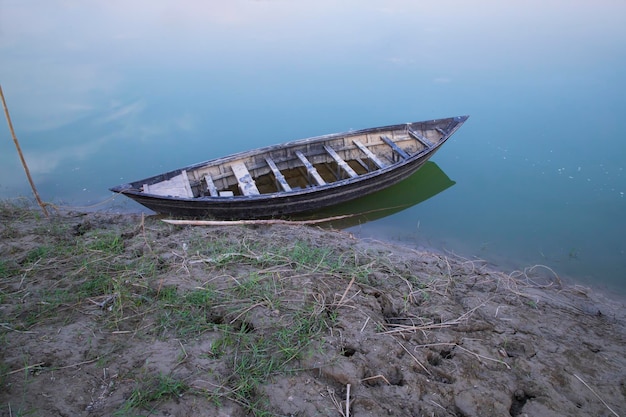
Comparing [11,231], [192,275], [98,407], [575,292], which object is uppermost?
[11,231]

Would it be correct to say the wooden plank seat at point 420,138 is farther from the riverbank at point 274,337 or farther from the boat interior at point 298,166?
the riverbank at point 274,337

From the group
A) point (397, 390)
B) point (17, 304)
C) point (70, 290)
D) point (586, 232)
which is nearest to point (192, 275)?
point (70, 290)

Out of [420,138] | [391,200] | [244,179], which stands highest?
[420,138]

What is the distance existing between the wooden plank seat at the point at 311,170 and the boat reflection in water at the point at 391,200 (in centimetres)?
49

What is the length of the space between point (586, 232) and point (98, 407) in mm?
6516

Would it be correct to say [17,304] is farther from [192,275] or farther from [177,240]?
[177,240]

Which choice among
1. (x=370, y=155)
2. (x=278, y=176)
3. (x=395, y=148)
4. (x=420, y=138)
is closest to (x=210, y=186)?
(x=278, y=176)

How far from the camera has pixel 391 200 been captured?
6902 millimetres

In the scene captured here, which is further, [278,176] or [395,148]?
[395,148]

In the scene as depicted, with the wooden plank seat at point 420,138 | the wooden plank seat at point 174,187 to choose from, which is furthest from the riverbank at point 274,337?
the wooden plank seat at point 420,138

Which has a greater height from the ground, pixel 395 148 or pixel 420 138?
pixel 420 138

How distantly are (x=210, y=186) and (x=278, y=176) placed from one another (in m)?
1.03

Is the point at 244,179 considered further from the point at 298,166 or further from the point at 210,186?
the point at 298,166

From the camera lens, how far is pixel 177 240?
421 centimetres
